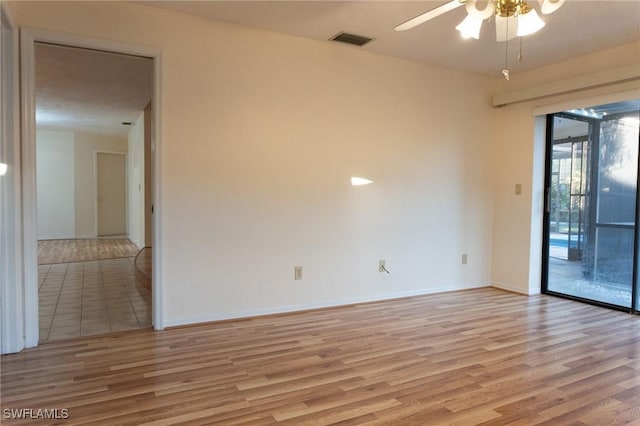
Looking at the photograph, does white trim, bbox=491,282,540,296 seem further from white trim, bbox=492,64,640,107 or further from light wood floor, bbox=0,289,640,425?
white trim, bbox=492,64,640,107

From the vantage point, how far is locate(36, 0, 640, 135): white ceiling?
300 centimetres

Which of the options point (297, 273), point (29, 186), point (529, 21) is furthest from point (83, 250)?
point (529, 21)

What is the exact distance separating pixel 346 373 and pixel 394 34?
8.98 ft

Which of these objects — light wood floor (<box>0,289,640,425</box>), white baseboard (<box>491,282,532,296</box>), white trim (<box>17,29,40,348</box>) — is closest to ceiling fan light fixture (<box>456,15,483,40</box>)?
light wood floor (<box>0,289,640,425</box>)

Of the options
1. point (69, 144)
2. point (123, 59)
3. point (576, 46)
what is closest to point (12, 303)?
point (123, 59)

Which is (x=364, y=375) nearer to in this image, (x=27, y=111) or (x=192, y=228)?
(x=192, y=228)

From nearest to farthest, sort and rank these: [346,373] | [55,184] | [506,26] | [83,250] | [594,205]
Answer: [506,26]
[346,373]
[594,205]
[83,250]
[55,184]

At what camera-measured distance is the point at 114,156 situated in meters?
9.95

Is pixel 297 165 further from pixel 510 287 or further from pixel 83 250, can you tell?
pixel 83 250

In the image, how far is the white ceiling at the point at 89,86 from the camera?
429 cm

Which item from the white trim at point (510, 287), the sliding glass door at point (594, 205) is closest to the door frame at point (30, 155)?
the sliding glass door at point (594, 205)

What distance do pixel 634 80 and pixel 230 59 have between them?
345 cm

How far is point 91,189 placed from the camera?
955 cm

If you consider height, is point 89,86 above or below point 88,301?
above
